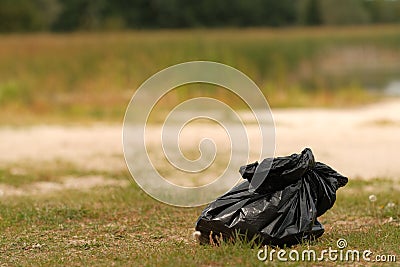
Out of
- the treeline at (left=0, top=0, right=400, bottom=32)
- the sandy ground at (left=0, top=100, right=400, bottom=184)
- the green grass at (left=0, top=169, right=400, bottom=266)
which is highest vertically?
the treeline at (left=0, top=0, right=400, bottom=32)

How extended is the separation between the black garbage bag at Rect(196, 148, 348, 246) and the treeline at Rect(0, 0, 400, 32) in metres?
27.5

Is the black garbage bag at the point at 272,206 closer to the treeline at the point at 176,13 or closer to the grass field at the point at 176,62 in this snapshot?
the grass field at the point at 176,62

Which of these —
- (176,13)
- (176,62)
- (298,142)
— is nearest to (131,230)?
(298,142)

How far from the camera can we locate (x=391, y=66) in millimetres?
25516

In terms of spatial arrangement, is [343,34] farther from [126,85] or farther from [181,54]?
[126,85]

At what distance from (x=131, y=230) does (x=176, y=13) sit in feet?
101

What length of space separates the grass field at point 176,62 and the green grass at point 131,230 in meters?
8.25

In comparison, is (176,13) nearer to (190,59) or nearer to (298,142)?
(190,59)

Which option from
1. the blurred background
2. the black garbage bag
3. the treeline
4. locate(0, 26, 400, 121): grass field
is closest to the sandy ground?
the blurred background

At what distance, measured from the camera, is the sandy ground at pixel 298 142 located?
10.3 metres

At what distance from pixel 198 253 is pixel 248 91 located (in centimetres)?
477

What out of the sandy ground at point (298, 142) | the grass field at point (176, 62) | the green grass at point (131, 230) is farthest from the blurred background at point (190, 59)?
the green grass at point (131, 230)

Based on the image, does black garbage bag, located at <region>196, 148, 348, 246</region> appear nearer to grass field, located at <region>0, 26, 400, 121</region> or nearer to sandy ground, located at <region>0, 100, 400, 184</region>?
sandy ground, located at <region>0, 100, 400, 184</region>

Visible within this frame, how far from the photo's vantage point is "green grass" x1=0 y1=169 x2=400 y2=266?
4828mm
